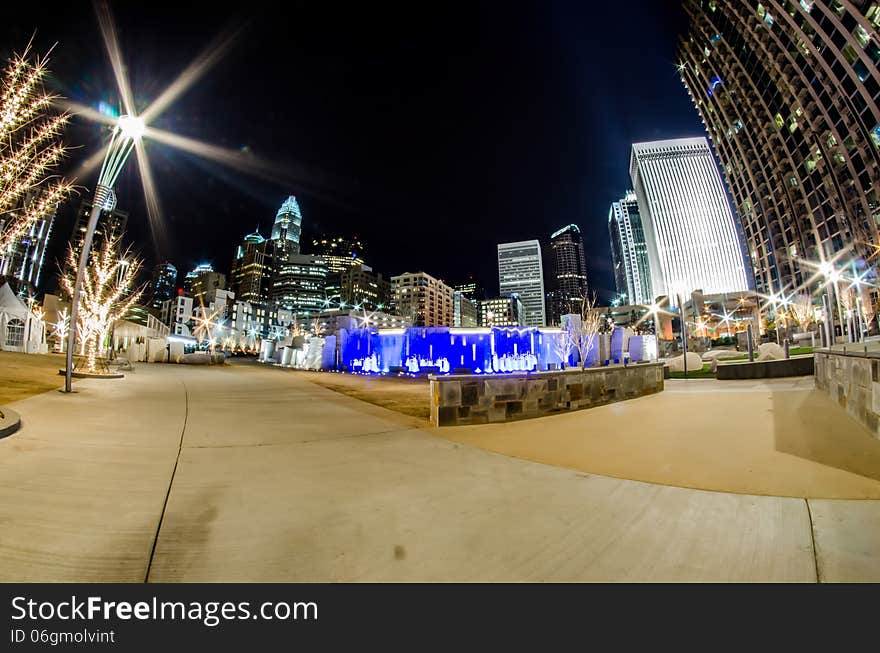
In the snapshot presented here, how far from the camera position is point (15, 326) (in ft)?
84.6

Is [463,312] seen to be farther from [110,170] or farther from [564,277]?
[110,170]

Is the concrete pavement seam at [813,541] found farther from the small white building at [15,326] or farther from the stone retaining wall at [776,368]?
the small white building at [15,326]

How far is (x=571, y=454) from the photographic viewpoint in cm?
439

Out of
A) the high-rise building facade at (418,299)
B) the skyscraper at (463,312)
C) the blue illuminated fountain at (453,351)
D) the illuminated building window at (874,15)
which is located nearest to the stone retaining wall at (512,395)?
the blue illuminated fountain at (453,351)

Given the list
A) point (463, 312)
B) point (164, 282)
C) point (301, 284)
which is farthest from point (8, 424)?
point (164, 282)

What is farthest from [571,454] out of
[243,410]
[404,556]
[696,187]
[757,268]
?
[696,187]

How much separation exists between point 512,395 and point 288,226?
200 m

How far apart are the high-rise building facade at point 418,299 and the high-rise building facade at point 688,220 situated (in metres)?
76.3

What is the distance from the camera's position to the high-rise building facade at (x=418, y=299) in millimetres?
126125

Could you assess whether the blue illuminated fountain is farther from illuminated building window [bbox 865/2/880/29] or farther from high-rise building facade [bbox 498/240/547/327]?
high-rise building facade [bbox 498/240/547/327]

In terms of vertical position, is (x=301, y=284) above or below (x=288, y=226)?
below
